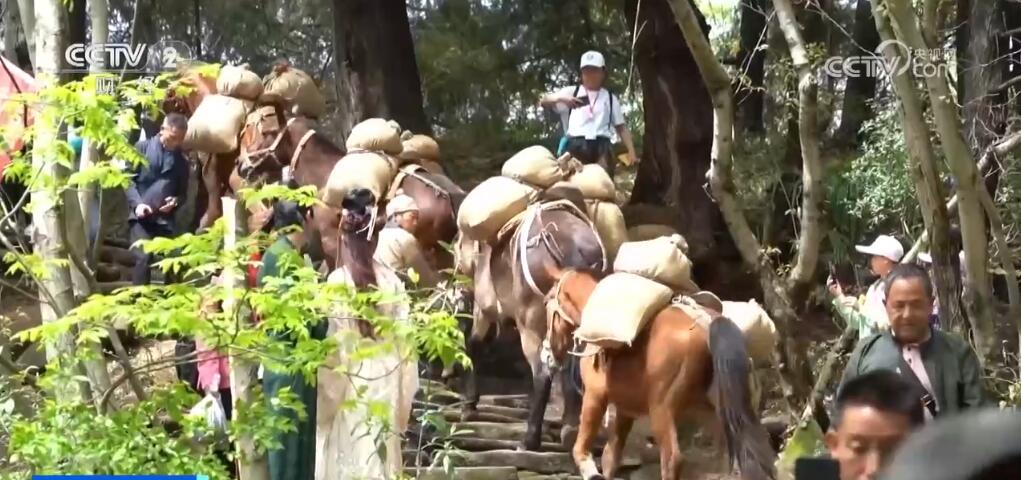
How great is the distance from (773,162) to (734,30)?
2.21 m

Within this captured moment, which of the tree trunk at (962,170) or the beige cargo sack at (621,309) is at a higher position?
the tree trunk at (962,170)

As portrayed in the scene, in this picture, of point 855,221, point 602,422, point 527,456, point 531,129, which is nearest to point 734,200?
point 602,422

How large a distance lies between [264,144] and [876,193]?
3.88 m

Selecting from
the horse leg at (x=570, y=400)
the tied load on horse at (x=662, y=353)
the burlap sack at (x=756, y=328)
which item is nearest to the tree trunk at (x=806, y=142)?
the burlap sack at (x=756, y=328)

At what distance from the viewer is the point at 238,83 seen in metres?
7.27

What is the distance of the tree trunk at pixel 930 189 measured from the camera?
4609 millimetres

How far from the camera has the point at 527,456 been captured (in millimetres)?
6535

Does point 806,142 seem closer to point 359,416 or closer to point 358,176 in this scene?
point 359,416

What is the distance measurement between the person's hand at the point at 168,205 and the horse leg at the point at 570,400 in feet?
9.21

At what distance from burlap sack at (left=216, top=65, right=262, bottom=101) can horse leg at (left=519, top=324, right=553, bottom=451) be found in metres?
2.33

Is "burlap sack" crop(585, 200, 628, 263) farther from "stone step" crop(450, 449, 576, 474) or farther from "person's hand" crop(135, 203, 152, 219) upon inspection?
"person's hand" crop(135, 203, 152, 219)

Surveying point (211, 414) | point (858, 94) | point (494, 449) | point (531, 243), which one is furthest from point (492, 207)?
point (858, 94)

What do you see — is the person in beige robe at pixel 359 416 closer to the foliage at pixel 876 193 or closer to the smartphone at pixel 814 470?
the foliage at pixel 876 193

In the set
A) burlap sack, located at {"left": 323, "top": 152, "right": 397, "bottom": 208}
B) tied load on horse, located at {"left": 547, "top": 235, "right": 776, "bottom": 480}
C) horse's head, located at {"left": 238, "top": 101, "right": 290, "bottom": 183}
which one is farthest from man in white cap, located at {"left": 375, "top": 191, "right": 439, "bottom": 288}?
tied load on horse, located at {"left": 547, "top": 235, "right": 776, "bottom": 480}
